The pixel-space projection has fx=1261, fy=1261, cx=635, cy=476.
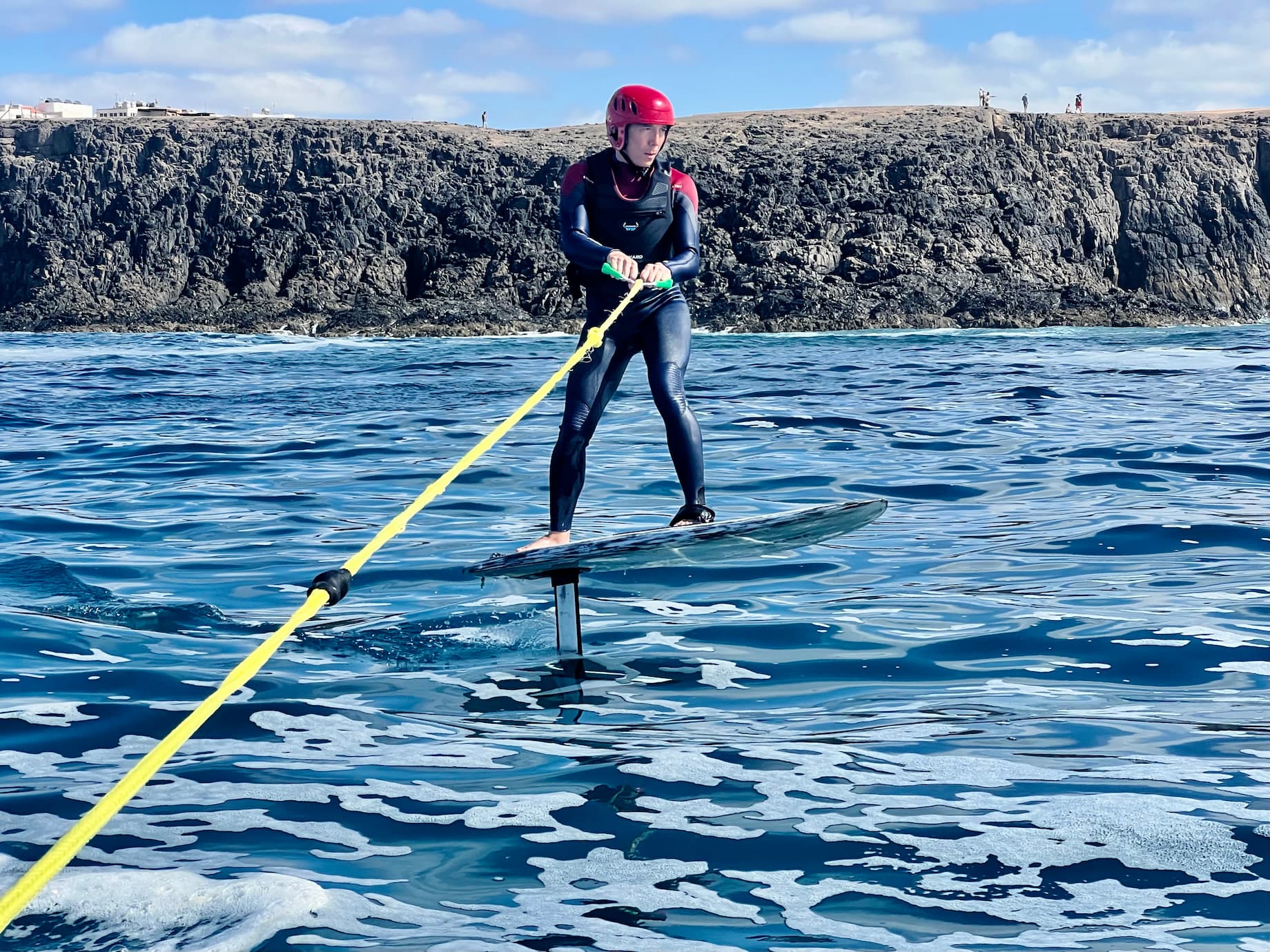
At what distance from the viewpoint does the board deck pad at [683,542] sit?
5.31m

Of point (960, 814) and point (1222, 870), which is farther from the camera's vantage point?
point (960, 814)

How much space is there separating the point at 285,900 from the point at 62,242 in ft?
204

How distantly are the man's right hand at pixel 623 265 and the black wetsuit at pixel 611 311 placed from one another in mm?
75

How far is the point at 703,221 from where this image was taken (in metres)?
53.2

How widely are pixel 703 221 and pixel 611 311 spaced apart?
47.9 meters

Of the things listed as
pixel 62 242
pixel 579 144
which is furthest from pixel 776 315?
pixel 62 242

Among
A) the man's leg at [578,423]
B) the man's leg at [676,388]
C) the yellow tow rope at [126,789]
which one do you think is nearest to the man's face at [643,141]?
the man's leg at [676,388]

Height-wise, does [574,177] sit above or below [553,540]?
above

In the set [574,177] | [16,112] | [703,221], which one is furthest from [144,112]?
[574,177]

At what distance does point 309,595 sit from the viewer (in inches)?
139

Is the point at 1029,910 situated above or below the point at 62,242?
below

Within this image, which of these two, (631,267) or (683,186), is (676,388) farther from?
(683,186)

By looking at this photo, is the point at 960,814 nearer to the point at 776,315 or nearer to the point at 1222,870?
the point at 1222,870

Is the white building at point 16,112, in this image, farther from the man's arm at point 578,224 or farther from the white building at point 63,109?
the man's arm at point 578,224
